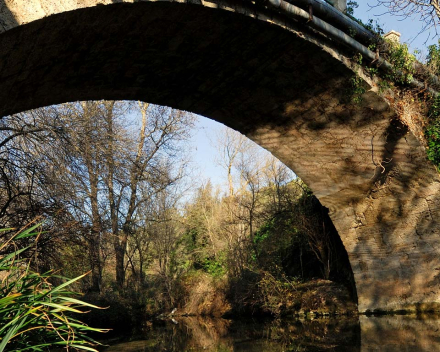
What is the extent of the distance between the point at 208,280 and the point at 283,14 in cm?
1039

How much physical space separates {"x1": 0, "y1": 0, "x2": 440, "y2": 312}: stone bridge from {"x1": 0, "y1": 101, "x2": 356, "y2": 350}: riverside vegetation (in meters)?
1.53

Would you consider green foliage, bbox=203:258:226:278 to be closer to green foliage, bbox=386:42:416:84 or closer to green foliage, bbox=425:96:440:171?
green foliage, bbox=425:96:440:171

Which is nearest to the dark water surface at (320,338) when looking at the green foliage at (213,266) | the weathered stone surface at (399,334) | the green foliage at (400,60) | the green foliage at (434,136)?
the weathered stone surface at (399,334)

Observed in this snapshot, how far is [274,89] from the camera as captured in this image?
22.8ft

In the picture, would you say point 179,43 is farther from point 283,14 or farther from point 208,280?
point 208,280

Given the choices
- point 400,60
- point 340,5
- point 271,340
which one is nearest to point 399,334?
point 271,340

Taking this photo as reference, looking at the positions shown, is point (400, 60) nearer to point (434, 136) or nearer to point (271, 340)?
point (434, 136)

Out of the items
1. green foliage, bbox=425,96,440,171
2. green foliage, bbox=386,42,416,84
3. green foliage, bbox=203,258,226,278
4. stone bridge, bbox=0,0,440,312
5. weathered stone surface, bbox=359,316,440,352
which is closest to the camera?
stone bridge, bbox=0,0,440,312

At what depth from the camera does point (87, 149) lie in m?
8.05

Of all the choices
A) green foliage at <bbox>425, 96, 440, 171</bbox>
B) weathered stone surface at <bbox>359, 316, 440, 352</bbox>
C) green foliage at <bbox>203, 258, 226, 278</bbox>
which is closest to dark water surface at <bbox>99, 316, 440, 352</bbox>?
weathered stone surface at <bbox>359, 316, 440, 352</bbox>

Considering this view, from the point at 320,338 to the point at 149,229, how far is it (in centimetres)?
1133

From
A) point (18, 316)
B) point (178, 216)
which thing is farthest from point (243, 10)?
point (178, 216)

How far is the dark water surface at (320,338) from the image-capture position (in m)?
5.39

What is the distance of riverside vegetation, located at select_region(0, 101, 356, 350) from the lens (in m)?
7.42
